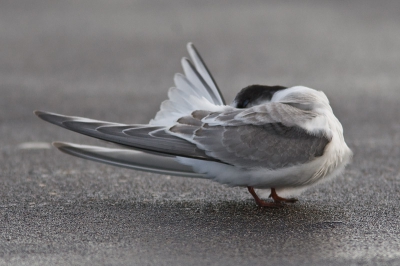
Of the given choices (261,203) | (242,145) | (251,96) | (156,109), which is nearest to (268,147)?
(242,145)

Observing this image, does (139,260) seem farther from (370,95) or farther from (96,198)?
(370,95)

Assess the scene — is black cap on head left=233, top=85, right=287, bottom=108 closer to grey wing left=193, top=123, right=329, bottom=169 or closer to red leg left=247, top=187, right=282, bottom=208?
grey wing left=193, top=123, right=329, bottom=169

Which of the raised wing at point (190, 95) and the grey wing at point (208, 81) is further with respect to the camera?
the grey wing at point (208, 81)

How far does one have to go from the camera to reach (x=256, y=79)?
6.51m

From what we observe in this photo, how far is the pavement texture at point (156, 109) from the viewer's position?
281 cm

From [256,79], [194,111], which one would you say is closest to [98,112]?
[256,79]

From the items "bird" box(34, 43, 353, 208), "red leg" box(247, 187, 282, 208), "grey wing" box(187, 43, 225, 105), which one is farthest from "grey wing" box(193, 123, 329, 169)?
"grey wing" box(187, 43, 225, 105)

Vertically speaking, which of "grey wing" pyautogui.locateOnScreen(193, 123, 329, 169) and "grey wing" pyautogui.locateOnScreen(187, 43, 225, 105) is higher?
"grey wing" pyautogui.locateOnScreen(187, 43, 225, 105)

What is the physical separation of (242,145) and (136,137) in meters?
0.54

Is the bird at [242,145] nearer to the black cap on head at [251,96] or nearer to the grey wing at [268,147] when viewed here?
the grey wing at [268,147]

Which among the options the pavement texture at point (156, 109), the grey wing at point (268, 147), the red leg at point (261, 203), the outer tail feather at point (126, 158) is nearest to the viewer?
the pavement texture at point (156, 109)

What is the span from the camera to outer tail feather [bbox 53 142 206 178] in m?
3.53

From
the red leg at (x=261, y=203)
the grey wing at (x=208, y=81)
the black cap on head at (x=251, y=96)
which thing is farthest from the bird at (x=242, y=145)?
the grey wing at (x=208, y=81)

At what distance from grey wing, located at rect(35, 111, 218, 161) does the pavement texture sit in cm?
30
